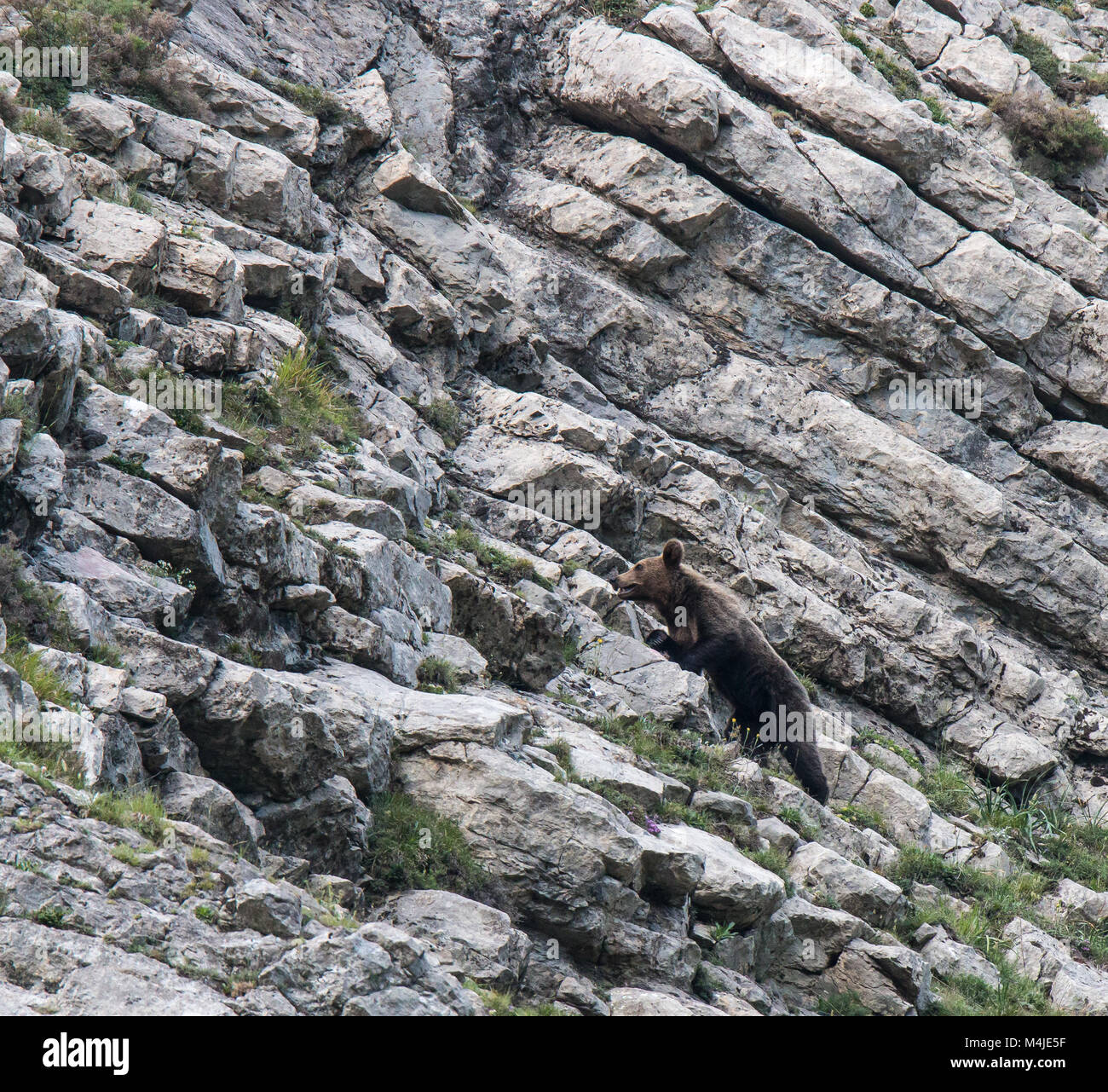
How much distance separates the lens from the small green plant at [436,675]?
418 inches

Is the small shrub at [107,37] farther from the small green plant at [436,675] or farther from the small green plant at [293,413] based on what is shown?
the small green plant at [436,675]

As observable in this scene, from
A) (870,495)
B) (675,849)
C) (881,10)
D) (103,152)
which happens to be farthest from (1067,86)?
(675,849)

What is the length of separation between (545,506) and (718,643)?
3.18 metres

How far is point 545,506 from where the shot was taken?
15.6 metres

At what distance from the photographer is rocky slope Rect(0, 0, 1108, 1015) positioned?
741 centimetres

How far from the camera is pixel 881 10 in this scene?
2555 cm

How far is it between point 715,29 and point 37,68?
13.8 metres

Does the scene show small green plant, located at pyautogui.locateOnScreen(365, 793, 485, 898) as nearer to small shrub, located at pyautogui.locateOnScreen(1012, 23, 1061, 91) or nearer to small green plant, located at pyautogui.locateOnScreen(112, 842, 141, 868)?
small green plant, located at pyautogui.locateOnScreen(112, 842, 141, 868)

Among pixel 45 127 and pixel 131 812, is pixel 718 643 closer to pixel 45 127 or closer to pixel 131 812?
pixel 131 812

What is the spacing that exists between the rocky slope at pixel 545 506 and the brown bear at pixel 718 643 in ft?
2.08

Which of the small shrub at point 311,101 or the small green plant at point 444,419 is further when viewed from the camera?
the small shrub at point 311,101

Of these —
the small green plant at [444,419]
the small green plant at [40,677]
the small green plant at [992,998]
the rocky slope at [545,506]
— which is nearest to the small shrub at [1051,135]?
the rocky slope at [545,506]

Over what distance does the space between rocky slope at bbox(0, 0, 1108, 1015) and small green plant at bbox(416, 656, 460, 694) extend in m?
0.06

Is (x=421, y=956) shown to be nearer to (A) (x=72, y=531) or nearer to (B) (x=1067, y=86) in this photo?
(A) (x=72, y=531)
